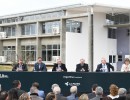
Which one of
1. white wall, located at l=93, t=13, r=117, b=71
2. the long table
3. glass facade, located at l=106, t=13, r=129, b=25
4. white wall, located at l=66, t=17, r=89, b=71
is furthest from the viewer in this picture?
glass facade, located at l=106, t=13, r=129, b=25

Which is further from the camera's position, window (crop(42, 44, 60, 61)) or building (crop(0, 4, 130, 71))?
window (crop(42, 44, 60, 61))

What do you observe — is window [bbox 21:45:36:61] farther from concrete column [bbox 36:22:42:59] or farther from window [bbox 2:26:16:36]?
window [bbox 2:26:16:36]

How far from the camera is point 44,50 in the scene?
51469 mm

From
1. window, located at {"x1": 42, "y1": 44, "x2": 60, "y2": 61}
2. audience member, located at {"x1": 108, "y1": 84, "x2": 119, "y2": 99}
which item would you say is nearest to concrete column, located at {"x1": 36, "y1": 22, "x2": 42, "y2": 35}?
window, located at {"x1": 42, "y1": 44, "x2": 60, "y2": 61}

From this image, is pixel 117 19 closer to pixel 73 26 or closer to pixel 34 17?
pixel 73 26

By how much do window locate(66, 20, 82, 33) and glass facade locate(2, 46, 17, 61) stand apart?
38.1 ft

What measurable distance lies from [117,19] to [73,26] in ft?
21.6

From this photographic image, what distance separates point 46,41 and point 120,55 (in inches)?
429

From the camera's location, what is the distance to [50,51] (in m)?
50.4

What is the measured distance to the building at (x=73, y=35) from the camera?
1829 inches

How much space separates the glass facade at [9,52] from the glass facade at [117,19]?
15.6m

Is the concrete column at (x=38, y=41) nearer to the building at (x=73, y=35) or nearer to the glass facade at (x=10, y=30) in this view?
the building at (x=73, y=35)

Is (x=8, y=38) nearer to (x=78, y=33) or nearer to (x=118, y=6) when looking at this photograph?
(x=78, y=33)

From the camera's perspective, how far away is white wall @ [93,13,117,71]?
158 ft
